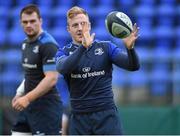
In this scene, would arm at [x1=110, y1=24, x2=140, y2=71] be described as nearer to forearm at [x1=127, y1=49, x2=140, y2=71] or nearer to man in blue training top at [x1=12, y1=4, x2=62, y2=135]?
forearm at [x1=127, y1=49, x2=140, y2=71]

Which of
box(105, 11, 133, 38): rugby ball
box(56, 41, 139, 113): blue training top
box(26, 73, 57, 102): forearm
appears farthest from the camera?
box(26, 73, 57, 102): forearm

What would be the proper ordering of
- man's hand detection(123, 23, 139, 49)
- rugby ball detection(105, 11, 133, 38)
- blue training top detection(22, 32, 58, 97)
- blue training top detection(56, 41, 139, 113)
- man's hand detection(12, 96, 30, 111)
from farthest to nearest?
blue training top detection(22, 32, 58, 97) → man's hand detection(12, 96, 30, 111) → blue training top detection(56, 41, 139, 113) → rugby ball detection(105, 11, 133, 38) → man's hand detection(123, 23, 139, 49)

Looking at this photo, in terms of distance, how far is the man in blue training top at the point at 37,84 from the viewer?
6.45 m

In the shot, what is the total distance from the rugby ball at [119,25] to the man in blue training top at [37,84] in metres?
1.39

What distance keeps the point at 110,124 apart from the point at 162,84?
5.84m

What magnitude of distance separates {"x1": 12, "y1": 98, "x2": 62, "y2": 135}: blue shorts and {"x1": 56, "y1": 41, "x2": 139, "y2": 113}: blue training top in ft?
4.08

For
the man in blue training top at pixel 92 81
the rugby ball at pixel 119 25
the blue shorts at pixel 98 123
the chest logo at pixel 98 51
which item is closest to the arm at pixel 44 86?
the man in blue training top at pixel 92 81

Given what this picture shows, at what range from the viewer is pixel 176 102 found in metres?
10.4

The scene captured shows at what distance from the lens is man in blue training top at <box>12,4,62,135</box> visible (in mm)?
6445

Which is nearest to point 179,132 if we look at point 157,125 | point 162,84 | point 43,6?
point 157,125

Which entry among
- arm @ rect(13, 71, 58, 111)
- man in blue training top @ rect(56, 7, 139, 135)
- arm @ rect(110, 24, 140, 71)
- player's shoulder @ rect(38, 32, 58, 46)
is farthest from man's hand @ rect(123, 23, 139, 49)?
player's shoulder @ rect(38, 32, 58, 46)

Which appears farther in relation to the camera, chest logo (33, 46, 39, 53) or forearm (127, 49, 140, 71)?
chest logo (33, 46, 39, 53)

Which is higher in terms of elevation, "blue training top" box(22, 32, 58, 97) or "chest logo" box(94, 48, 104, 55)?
"chest logo" box(94, 48, 104, 55)

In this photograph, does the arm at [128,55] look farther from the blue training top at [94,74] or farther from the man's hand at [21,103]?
the man's hand at [21,103]
